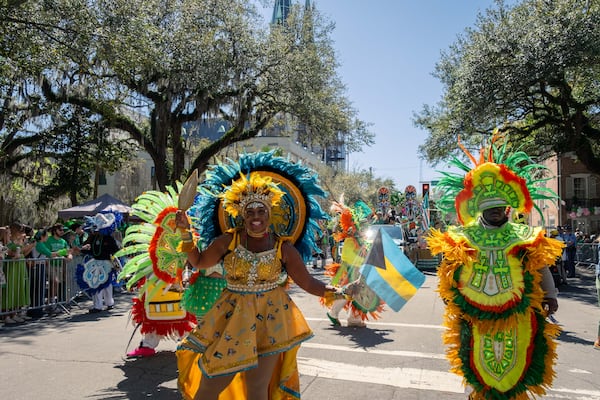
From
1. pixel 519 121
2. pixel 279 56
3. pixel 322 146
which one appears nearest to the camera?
pixel 279 56

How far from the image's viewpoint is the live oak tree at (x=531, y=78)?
15477mm

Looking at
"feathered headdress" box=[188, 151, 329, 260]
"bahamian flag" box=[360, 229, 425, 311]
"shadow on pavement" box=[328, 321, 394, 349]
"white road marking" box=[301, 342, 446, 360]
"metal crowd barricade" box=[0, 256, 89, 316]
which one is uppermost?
"feathered headdress" box=[188, 151, 329, 260]

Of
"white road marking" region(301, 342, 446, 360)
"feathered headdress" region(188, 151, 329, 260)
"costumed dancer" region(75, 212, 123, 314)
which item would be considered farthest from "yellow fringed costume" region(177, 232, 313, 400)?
"costumed dancer" region(75, 212, 123, 314)

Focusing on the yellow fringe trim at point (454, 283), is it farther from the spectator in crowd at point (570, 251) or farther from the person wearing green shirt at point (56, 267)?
the spectator in crowd at point (570, 251)

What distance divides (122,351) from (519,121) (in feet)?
61.1

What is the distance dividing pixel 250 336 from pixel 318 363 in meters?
2.75

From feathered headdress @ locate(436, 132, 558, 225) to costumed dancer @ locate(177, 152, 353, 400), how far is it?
4.11 feet

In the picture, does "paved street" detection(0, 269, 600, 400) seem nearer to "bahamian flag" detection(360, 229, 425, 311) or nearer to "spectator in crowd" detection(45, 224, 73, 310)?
"spectator in crowd" detection(45, 224, 73, 310)

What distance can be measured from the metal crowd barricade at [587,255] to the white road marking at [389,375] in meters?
17.4

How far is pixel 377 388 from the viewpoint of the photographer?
16.0 feet

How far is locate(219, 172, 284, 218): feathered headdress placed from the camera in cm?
368

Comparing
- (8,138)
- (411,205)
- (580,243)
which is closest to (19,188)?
(8,138)

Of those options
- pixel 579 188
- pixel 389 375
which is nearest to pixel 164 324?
pixel 389 375

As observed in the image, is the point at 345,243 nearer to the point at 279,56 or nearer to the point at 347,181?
the point at 279,56
